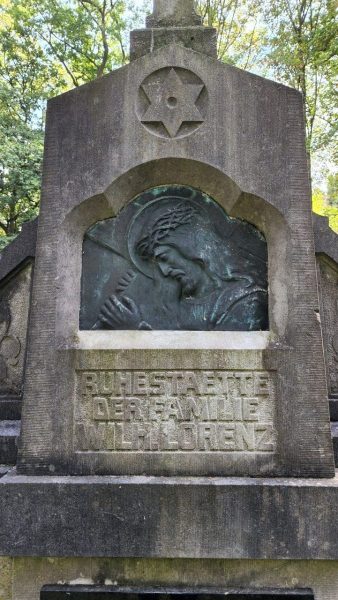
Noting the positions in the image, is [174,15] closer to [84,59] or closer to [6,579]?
[6,579]

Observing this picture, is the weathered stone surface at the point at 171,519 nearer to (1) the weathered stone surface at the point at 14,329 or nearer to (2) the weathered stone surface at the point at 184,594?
(2) the weathered stone surface at the point at 184,594

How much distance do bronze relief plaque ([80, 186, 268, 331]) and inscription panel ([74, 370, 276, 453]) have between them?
385 millimetres

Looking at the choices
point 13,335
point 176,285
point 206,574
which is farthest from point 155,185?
point 206,574

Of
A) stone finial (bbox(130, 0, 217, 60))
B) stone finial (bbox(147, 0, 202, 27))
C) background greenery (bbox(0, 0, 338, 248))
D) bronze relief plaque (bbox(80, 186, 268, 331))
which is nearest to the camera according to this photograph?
bronze relief plaque (bbox(80, 186, 268, 331))

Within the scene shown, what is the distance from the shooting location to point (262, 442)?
3082mm

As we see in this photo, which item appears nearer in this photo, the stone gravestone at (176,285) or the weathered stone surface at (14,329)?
the stone gravestone at (176,285)

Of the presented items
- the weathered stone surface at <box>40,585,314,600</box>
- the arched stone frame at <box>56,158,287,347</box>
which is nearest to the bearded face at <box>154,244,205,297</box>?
the arched stone frame at <box>56,158,287,347</box>


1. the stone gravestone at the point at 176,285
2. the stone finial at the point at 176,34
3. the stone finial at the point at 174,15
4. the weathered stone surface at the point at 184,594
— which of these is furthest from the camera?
the stone finial at the point at 174,15

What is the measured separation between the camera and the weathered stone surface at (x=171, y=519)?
280 centimetres

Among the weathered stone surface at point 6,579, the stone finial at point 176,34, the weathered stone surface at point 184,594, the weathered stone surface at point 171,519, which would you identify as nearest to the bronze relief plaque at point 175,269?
the weathered stone surface at point 171,519

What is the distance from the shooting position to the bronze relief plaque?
3.37 m

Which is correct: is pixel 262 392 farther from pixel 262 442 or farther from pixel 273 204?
pixel 273 204

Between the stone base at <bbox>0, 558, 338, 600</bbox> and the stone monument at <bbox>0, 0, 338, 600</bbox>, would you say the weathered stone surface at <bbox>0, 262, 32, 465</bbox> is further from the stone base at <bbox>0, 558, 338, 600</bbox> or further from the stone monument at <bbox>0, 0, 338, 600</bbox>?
the stone base at <bbox>0, 558, 338, 600</bbox>

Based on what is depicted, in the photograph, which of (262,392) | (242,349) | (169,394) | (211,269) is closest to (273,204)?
(211,269)
